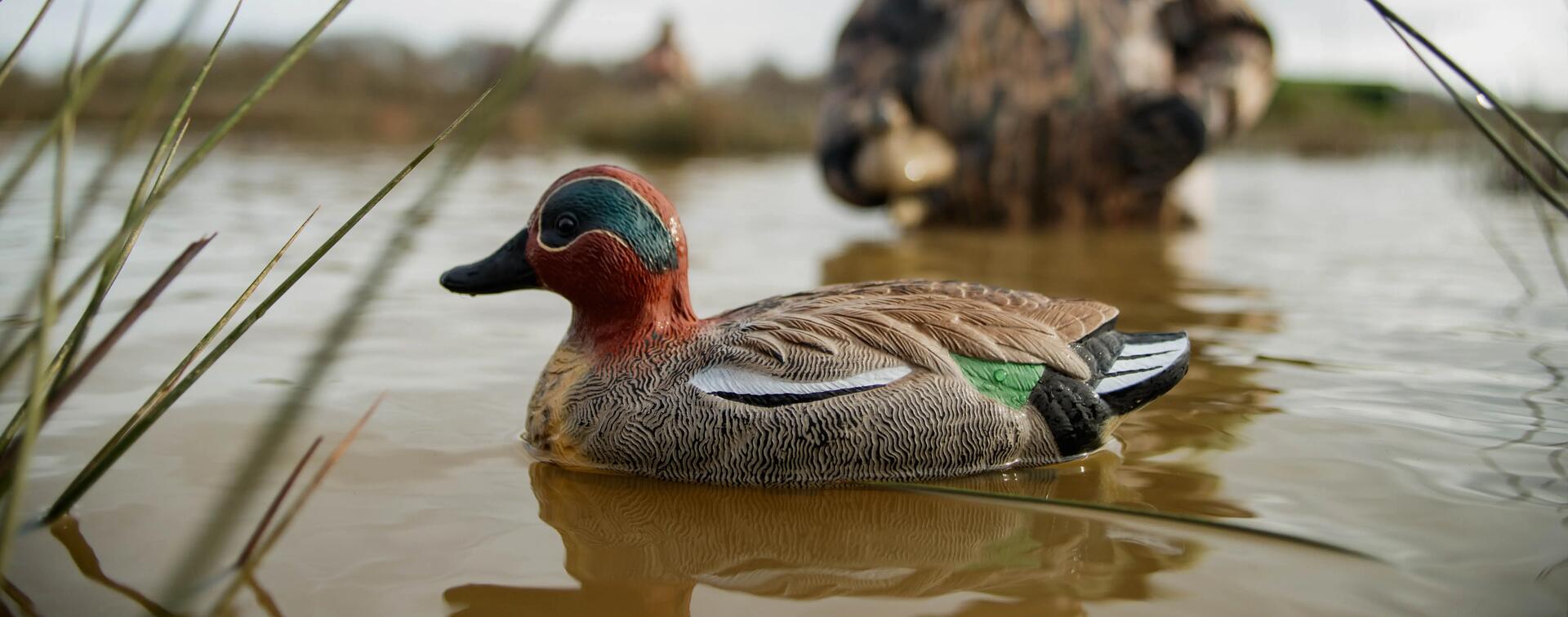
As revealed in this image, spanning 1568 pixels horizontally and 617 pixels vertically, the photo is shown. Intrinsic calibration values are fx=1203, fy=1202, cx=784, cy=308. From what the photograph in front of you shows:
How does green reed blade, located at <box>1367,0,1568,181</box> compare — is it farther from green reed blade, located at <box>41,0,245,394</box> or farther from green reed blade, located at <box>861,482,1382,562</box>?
green reed blade, located at <box>41,0,245,394</box>

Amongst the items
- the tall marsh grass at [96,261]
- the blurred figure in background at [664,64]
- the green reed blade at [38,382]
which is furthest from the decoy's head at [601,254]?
the blurred figure in background at [664,64]

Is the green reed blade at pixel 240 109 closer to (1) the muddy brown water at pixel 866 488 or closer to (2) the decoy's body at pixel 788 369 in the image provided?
(1) the muddy brown water at pixel 866 488

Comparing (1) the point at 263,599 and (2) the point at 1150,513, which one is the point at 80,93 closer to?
(1) the point at 263,599

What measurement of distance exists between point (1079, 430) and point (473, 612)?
1.70 meters

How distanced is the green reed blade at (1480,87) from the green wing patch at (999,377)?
1.23 meters

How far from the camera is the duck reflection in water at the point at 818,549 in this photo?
241cm

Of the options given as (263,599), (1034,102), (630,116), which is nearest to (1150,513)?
(263,599)

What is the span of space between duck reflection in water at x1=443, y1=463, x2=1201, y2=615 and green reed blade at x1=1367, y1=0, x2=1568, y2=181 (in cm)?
105

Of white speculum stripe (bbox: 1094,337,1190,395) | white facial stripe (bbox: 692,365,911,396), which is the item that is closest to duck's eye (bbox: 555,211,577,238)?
white facial stripe (bbox: 692,365,911,396)

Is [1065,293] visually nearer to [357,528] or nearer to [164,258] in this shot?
[357,528]

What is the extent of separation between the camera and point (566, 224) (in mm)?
3256

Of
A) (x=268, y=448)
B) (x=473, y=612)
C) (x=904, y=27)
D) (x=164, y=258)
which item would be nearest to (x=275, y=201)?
(x=164, y=258)

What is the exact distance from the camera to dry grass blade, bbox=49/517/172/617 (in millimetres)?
2291

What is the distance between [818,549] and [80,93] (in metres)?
1.67
